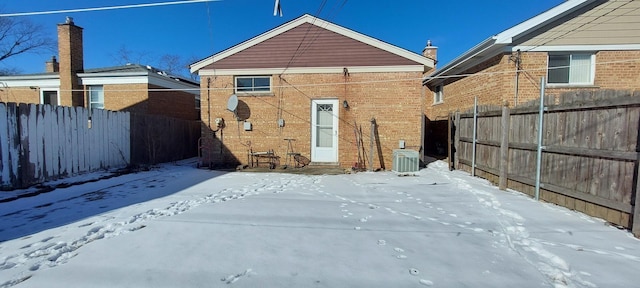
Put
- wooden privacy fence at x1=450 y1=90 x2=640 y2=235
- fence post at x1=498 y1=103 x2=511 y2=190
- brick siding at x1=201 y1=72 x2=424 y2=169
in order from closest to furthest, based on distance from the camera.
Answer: wooden privacy fence at x1=450 y1=90 x2=640 y2=235 < fence post at x1=498 y1=103 x2=511 y2=190 < brick siding at x1=201 y1=72 x2=424 y2=169

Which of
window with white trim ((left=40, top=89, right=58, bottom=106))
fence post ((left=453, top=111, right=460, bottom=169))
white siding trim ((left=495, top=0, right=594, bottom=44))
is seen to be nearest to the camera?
white siding trim ((left=495, top=0, right=594, bottom=44))

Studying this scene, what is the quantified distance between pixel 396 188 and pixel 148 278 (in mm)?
5626

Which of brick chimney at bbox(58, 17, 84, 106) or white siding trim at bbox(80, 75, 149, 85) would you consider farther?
white siding trim at bbox(80, 75, 149, 85)

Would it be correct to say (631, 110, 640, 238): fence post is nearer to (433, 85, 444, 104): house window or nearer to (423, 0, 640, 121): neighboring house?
(423, 0, 640, 121): neighboring house

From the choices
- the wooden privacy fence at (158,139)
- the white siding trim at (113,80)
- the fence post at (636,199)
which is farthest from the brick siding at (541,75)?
the white siding trim at (113,80)

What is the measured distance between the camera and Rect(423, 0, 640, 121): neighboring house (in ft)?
30.5

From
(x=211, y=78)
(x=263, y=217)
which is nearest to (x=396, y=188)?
(x=263, y=217)

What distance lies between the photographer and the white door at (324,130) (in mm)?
10648

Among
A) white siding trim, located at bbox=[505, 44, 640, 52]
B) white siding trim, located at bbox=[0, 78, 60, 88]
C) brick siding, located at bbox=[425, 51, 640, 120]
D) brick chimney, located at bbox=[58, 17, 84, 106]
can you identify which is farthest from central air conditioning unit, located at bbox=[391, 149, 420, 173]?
white siding trim, located at bbox=[0, 78, 60, 88]

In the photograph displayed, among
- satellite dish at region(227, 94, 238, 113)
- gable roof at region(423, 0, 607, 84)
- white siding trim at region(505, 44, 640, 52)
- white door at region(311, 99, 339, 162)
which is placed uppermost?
gable roof at region(423, 0, 607, 84)

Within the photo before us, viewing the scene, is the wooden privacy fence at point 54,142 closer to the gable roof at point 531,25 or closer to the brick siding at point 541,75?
the gable roof at point 531,25

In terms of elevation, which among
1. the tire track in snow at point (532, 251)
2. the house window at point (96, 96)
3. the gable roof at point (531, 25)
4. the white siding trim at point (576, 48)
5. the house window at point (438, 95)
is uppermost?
the gable roof at point (531, 25)

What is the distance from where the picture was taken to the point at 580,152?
4.76m

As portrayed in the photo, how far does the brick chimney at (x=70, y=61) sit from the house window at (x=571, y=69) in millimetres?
18089
